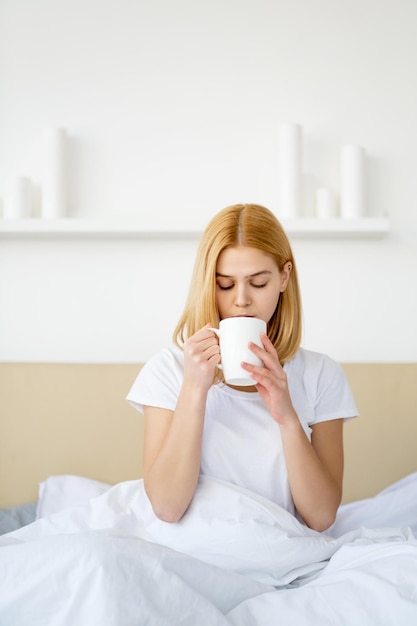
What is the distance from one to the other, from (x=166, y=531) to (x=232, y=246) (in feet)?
1.65

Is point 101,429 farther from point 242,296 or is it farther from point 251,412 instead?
point 242,296

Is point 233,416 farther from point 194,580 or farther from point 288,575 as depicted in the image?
point 194,580

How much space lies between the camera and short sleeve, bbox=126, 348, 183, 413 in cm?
144

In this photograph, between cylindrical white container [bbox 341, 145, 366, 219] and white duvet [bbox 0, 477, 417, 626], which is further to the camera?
cylindrical white container [bbox 341, 145, 366, 219]

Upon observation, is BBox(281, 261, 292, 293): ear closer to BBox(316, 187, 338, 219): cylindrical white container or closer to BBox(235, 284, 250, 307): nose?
BBox(235, 284, 250, 307): nose

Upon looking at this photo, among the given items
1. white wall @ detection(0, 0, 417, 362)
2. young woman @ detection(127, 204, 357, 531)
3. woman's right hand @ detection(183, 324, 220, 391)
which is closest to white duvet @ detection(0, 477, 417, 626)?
young woman @ detection(127, 204, 357, 531)

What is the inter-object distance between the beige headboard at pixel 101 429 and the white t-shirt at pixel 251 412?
1.90 ft

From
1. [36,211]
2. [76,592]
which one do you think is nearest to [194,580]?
[76,592]

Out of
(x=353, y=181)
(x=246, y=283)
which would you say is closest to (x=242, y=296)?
(x=246, y=283)

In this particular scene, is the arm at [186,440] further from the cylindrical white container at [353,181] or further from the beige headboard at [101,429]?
the cylindrical white container at [353,181]

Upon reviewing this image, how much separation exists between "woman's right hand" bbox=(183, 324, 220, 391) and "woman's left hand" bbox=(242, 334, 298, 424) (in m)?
0.07

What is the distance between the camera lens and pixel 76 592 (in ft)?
3.14

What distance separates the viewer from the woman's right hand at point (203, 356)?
1307mm

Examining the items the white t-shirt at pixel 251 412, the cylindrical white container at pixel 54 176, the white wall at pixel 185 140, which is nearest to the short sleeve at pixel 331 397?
the white t-shirt at pixel 251 412
